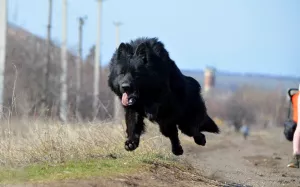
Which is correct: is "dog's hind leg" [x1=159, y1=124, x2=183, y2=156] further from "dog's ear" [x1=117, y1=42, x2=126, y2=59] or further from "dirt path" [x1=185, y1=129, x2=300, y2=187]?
"dog's ear" [x1=117, y1=42, x2=126, y2=59]

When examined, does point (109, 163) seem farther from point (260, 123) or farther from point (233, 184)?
point (260, 123)

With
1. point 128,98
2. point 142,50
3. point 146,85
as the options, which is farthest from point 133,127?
point 142,50

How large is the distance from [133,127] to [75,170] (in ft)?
3.95

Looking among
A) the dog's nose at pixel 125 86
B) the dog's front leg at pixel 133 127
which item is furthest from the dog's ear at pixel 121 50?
the dog's front leg at pixel 133 127

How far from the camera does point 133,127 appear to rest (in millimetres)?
9352

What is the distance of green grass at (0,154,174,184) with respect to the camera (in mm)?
7973

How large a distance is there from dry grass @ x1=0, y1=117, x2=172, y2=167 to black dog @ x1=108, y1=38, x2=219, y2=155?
3.70 ft

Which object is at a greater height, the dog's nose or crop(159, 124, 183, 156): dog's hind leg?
the dog's nose

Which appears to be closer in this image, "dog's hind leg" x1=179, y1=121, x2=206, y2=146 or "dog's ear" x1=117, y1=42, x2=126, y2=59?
"dog's ear" x1=117, y1=42, x2=126, y2=59

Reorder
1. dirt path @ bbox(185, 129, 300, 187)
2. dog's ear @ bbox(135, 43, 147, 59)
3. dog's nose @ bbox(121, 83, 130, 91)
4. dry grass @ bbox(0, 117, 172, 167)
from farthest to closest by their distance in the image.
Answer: dirt path @ bbox(185, 129, 300, 187)
dry grass @ bbox(0, 117, 172, 167)
dog's ear @ bbox(135, 43, 147, 59)
dog's nose @ bbox(121, 83, 130, 91)

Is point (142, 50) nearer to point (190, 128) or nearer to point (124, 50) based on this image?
point (124, 50)

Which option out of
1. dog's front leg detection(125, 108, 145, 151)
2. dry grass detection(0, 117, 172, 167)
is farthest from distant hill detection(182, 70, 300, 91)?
dog's front leg detection(125, 108, 145, 151)

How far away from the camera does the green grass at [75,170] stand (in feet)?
26.2

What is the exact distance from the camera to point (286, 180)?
A: 35.9ft
